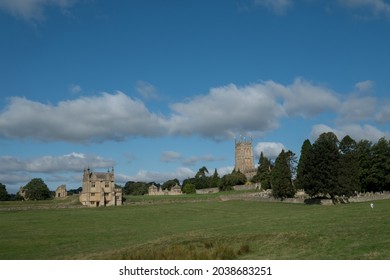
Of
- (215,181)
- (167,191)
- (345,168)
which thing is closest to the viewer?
(345,168)

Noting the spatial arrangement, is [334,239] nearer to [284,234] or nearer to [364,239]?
[364,239]

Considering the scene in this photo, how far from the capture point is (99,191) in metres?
99.8

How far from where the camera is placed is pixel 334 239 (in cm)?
1995

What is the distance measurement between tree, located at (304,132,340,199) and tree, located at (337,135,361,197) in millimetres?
915

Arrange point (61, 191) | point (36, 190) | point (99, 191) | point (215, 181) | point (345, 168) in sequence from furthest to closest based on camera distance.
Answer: point (215, 181)
point (61, 191)
point (36, 190)
point (99, 191)
point (345, 168)

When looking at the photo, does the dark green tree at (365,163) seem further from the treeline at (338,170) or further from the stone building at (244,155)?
the stone building at (244,155)

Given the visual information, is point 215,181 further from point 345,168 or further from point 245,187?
point 345,168

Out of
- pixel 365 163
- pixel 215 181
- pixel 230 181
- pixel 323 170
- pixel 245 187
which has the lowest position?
pixel 245 187

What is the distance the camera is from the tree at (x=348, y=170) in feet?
207

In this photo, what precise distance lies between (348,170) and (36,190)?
3783 inches

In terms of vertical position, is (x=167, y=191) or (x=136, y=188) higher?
(x=136, y=188)

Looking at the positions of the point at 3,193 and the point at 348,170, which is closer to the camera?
the point at 348,170

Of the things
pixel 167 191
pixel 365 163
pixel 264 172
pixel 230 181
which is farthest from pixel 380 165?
pixel 167 191

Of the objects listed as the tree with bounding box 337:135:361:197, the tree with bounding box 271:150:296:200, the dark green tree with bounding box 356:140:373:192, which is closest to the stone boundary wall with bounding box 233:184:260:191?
the tree with bounding box 337:135:361:197
